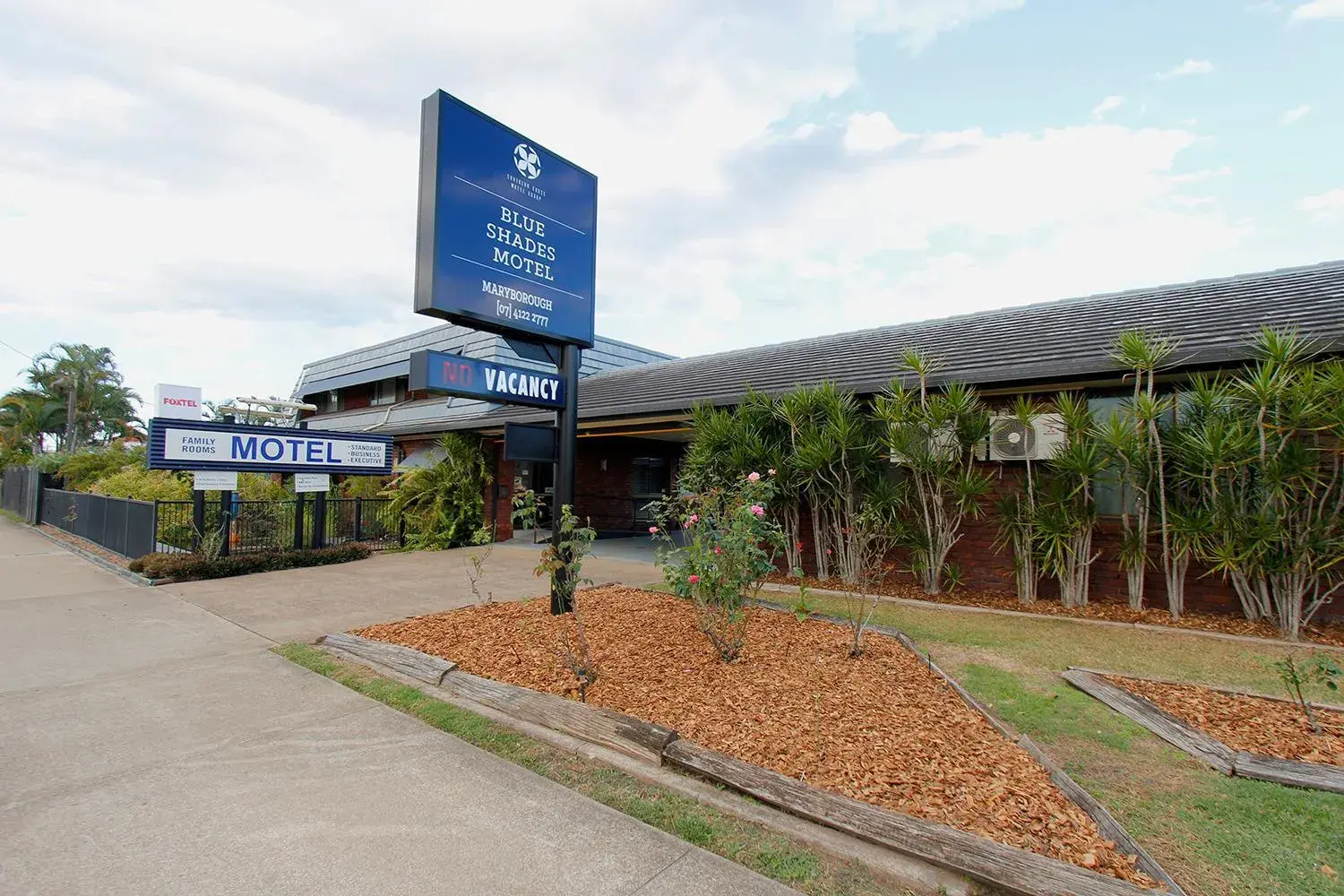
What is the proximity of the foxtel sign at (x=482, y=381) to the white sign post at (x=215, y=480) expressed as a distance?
593cm

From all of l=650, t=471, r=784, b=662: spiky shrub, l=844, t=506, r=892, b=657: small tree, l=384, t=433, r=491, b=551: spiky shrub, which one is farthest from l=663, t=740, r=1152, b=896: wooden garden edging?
l=384, t=433, r=491, b=551: spiky shrub

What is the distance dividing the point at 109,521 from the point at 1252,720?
53.4 ft

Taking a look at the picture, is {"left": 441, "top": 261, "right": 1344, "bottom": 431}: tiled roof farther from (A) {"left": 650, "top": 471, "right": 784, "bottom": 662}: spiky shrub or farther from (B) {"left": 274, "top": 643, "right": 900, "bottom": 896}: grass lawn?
(B) {"left": 274, "top": 643, "right": 900, "bottom": 896}: grass lawn

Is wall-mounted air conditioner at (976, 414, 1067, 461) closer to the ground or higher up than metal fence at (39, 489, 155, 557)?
higher up

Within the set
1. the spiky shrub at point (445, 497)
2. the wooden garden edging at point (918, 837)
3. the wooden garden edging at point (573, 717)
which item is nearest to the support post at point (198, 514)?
the spiky shrub at point (445, 497)

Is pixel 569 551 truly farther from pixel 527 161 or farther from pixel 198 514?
pixel 198 514

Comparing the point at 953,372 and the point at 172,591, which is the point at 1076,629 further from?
the point at 172,591

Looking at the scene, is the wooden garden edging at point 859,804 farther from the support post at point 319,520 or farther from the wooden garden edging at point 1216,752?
the support post at point 319,520

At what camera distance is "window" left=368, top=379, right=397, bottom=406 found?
72.0ft

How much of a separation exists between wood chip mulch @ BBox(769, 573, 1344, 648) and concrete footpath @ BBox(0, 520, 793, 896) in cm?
585

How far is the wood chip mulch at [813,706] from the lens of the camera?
2777mm

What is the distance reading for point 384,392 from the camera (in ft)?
73.3

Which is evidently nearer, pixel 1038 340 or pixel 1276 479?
pixel 1276 479

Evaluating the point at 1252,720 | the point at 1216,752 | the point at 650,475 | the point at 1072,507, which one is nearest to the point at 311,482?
the point at 650,475
